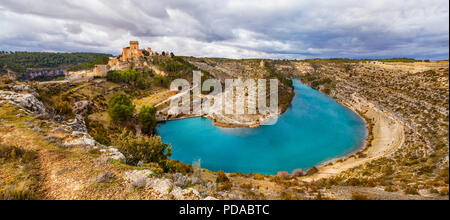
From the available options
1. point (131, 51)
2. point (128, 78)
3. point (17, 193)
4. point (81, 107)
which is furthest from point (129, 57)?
point (17, 193)

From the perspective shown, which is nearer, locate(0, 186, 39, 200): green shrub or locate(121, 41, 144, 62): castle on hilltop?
locate(0, 186, 39, 200): green shrub

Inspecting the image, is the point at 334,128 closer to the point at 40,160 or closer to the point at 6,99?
the point at 40,160

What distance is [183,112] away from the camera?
3269 cm

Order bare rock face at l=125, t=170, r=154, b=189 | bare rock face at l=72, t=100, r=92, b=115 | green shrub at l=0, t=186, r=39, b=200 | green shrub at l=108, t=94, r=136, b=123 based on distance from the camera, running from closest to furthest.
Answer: green shrub at l=0, t=186, r=39, b=200 → bare rock face at l=125, t=170, r=154, b=189 → bare rock face at l=72, t=100, r=92, b=115 → green shrub at l=108, t=94, r=136, b=123

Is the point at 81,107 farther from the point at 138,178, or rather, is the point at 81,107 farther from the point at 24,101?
the point at 138,178

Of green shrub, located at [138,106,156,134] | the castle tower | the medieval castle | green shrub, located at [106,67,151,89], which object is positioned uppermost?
the castle tower

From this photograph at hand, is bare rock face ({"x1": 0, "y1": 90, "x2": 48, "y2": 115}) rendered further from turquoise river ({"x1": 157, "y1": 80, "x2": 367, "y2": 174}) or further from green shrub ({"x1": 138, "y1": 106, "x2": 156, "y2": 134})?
green shrub ({"x1": 138, "y1": 106, "x2": 156, "y2": 134})

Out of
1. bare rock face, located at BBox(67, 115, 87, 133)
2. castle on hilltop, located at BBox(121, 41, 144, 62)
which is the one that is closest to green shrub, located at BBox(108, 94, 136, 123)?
bare rock face, located at BBox(67, 115, 87, 133)

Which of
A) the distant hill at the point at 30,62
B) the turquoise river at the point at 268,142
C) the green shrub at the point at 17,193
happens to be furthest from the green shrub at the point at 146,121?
the distant hill at the point at 30,62

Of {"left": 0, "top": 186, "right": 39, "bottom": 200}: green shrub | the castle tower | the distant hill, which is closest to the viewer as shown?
{"left": 0, "top": 186, "right": 39, "bottom": 200}: green shrub
